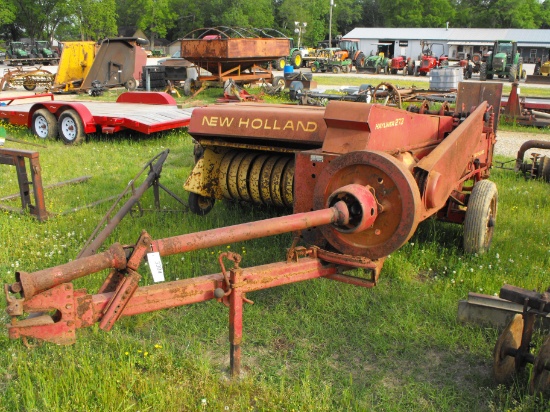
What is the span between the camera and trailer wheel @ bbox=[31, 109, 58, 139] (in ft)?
32.9

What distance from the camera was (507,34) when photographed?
1986 inches

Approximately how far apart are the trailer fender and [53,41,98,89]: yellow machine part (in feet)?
26.9

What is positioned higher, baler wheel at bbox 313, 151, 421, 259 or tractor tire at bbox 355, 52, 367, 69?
tractor tire at bbox 355, 52, 367, 69

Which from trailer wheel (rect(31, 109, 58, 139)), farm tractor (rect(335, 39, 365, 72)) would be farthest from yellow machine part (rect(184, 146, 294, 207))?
farm tractor (rect(335, 39, 365, 72))

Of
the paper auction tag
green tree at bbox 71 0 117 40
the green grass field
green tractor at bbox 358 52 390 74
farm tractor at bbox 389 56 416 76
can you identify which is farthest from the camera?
green tree at bbox 71 0 117 40

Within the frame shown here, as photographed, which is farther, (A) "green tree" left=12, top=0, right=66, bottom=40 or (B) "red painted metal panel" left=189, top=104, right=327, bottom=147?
(A) "green tree" left=12, top=0, right=66, bottom=40

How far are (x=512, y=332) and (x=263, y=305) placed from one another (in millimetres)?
1708

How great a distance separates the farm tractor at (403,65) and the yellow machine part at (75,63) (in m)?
19.5

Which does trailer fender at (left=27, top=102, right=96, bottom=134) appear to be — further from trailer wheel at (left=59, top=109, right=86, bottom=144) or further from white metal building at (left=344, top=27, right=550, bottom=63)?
white metal building at (left=344, top=27, right=550, bottom=63)

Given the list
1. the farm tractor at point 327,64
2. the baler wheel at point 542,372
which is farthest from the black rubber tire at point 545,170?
the farm tractor at point 327,64

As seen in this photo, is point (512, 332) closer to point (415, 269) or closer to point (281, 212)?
point (415, 269)

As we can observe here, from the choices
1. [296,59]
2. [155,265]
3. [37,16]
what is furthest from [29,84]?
[37,16]

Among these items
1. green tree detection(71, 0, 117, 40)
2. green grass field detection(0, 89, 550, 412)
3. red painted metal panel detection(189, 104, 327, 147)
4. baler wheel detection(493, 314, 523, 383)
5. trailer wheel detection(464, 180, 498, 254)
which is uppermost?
green tree detection(71, 0, 117, 40)

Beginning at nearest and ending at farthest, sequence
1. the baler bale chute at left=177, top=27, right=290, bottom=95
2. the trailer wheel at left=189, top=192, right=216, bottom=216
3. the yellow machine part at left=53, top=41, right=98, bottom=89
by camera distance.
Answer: the trailer wheel at left=189, top=192, right=216, bottom=216 < the baler bale chute at left=177, top=27, right=290, bottom=95 < the yellow machine part at left=53, top=41, right=98, bottom=89
